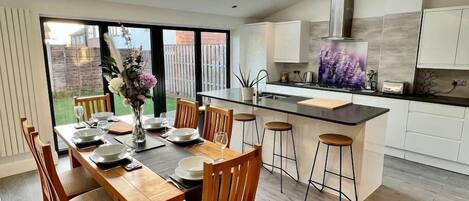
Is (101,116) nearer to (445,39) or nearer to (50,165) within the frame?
(50,165)

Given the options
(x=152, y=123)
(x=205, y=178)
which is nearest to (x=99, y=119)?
(x=152, y=123)

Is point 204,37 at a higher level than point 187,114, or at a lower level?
higher

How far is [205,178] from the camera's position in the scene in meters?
1.35

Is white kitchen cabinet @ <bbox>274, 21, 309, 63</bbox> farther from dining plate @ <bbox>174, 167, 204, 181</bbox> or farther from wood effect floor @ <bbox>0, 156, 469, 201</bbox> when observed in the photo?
dining plate @ <bbox>174, 167, 204, 181</bbox>

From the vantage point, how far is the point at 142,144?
7.57 ft

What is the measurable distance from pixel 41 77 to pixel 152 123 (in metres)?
A: 1.91

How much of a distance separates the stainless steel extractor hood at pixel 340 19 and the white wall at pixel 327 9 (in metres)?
0.22

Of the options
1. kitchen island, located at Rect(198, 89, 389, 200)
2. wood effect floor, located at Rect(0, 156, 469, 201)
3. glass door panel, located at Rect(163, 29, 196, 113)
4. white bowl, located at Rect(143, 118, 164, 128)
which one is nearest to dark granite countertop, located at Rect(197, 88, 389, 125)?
kitchen island, located at Rect(198, 89, 389, 200)

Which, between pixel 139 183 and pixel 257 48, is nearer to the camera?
pixel 139 183

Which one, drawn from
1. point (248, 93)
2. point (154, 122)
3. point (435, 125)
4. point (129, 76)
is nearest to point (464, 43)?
point (435, 125)

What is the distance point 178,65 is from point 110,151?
3342mm

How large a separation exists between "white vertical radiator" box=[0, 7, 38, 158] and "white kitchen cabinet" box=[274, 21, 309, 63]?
407 cm

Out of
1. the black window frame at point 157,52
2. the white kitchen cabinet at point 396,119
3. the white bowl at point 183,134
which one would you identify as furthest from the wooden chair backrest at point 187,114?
the white kitchen cabinet at point 396,119

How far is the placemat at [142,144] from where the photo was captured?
2223 millimetres
